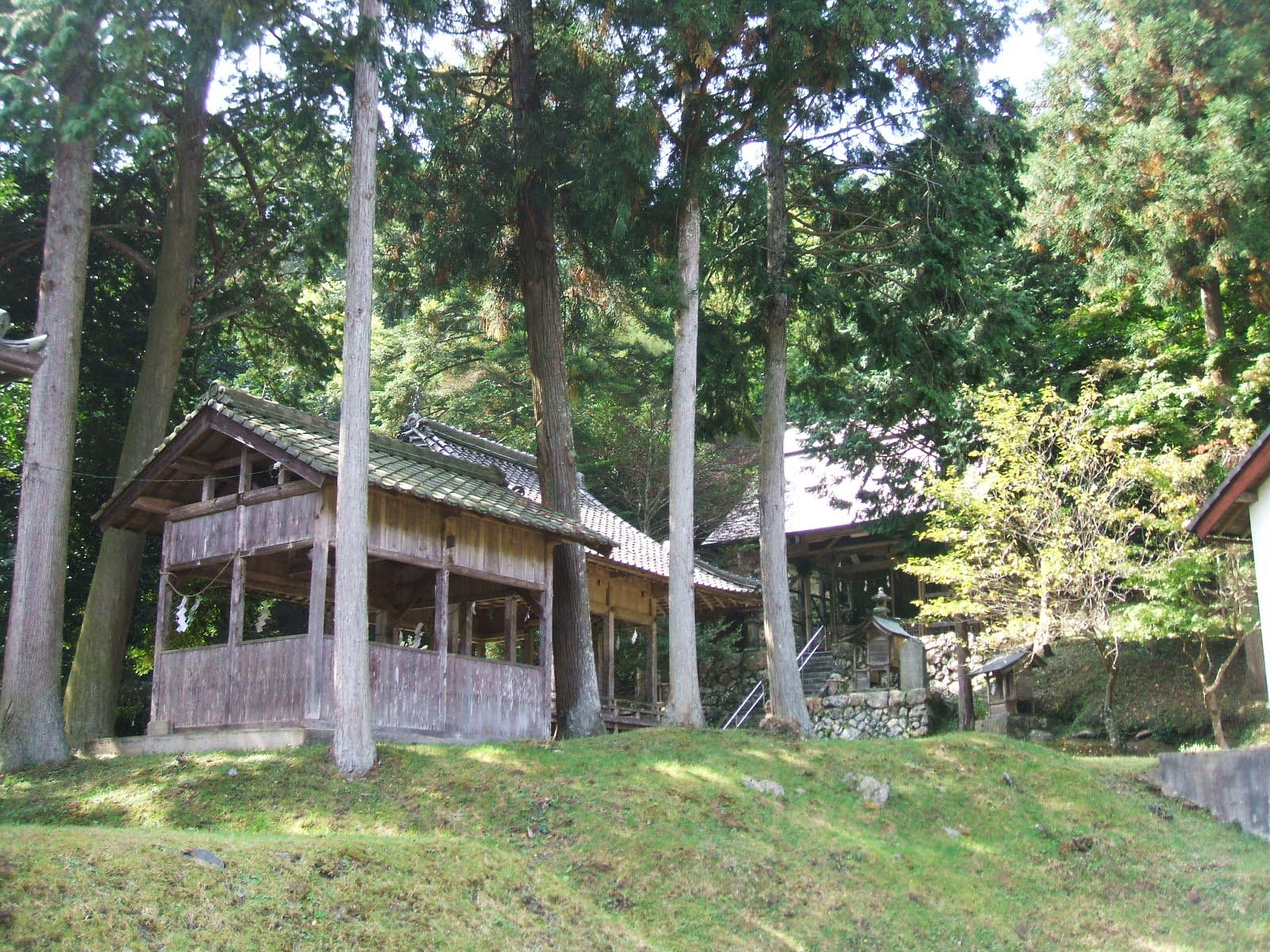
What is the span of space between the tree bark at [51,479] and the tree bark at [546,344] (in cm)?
604

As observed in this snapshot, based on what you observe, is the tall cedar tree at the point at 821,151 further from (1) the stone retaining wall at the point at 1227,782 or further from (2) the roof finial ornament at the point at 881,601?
(2) the roof finial ornament at the point at 881,601

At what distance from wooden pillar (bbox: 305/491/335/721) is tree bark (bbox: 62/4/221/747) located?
4.02 metres

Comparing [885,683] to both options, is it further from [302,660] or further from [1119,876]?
[302,660]

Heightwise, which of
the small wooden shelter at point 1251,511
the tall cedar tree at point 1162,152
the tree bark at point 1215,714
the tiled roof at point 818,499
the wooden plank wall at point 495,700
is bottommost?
the tree bark at point 1215,714

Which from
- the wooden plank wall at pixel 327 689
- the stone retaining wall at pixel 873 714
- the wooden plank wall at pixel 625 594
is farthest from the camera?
the stone retaining wall at pixel 873 714

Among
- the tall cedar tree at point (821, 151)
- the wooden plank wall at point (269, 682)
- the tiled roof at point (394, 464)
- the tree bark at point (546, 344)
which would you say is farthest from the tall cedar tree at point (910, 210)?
the wooden plank wall at point (269, 682)

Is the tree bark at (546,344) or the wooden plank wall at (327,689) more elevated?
the tree bark at (546,344)

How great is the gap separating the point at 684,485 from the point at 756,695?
12.4 meters

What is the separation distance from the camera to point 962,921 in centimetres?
1092

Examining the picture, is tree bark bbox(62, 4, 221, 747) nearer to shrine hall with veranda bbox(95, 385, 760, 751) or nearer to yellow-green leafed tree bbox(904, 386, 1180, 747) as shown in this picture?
shrine hall with veranda bbox(95, 385, 760, 751)

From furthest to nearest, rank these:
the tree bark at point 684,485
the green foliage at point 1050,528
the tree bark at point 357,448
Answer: the green foliage at point 1050,528
the tree bark at point 684,485
the tree bark at point 357,448

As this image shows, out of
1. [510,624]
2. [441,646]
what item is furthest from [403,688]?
[510,624]

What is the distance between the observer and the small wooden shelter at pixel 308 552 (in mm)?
14125

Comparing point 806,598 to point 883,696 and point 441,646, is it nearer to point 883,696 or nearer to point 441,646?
point 883,696
